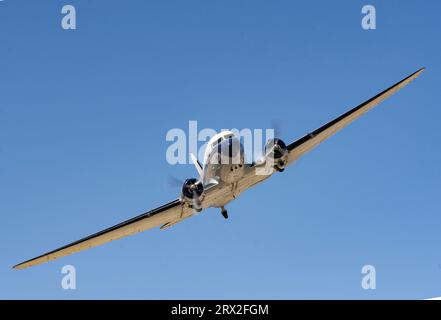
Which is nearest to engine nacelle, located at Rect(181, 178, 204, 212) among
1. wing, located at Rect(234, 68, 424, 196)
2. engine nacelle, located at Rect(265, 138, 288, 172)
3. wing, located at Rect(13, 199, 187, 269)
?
wing, located at Rect(13, 199, 187, 269)

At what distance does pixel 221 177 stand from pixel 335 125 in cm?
873

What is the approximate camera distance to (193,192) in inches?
1357

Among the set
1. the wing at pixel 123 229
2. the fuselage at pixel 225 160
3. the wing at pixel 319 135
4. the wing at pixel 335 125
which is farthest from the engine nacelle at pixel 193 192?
the wing at pixel 335 125

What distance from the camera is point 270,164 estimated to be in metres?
35.2

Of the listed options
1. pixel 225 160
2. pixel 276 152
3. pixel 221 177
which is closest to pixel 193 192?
pixel 221 177

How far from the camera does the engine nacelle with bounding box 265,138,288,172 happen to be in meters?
35.1

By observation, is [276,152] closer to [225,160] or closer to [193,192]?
[225,160]

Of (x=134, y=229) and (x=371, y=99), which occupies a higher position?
(x=371, y=99)

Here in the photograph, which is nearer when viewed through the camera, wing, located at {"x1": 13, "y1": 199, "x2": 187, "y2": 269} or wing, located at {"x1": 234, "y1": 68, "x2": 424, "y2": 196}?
wing, located at {"x1": 234, "y1": 68, "x2": 424, "y2": 196}

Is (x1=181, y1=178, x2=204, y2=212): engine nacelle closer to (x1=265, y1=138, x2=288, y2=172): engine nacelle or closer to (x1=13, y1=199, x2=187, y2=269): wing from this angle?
(x1=13, y1=199, x2=187, y2=269): wing
